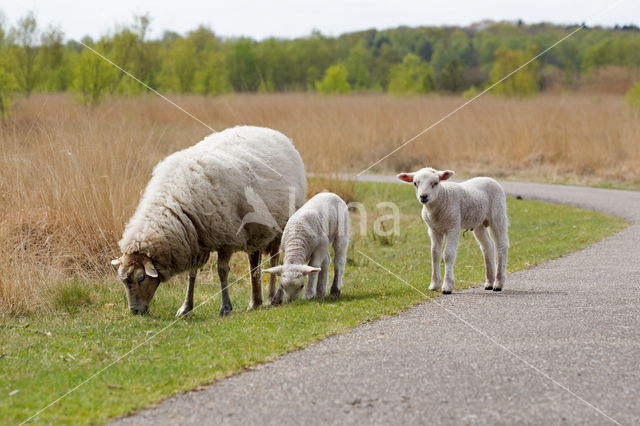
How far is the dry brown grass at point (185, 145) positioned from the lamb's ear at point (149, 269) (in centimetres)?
159

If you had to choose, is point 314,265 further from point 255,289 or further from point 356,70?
point 356,70

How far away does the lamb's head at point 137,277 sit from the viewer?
8758 mm

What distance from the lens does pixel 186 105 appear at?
88.9 ft

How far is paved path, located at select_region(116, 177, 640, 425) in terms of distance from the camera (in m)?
5.18

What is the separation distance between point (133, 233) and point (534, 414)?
16.5ft

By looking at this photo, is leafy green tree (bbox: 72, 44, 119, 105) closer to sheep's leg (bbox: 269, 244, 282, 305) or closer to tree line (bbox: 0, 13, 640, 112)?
tree line (bbox: 0, 13, 640, 112)

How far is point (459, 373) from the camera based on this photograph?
5.95 m

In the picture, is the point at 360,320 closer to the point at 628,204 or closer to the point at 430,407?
the point at 430,407

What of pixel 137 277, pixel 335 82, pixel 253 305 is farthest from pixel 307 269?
pixel 335 82

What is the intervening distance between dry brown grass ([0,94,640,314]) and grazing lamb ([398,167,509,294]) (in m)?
4.40

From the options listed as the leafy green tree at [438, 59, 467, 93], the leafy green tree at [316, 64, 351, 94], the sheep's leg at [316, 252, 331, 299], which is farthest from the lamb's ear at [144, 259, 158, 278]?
the leafy green tree at [438, 59, 467, 93]

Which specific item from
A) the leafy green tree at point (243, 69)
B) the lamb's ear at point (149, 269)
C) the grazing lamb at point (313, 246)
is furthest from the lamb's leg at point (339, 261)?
the leafy green tree at point (243, 69)

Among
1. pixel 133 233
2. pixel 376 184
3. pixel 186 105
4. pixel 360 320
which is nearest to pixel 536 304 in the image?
pixel 360 320

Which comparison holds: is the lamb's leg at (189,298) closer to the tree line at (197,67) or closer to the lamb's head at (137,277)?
the lamb's head at (137,277)
